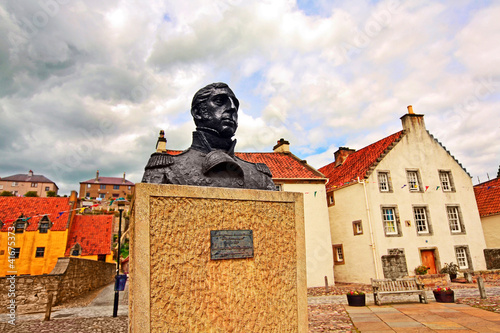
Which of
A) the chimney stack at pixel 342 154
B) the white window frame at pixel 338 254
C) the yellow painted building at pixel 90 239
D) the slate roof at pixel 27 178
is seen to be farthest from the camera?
the slate roof at pixel 27 178

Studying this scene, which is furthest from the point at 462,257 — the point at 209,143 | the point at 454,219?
the point at 209,143

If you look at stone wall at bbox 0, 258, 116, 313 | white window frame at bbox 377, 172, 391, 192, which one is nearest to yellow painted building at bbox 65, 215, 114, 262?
stone wall at bbox 0, 258, 116, 313

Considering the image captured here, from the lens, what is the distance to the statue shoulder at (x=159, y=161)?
3.29 metres

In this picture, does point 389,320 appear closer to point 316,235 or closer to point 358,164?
point 316,235

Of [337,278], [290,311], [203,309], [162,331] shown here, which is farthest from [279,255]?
[337,278]

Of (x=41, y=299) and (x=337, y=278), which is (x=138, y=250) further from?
(x=337, y=278)

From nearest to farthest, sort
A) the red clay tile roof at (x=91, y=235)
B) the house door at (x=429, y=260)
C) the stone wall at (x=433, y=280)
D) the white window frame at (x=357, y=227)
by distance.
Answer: the stone wall at (x=433, y=280)
the house door at (x=429, y=260)
the white window frame at (x=357, y=227)
the red clay tile roof at (x=91, y=235)

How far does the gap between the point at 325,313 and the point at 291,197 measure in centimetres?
694

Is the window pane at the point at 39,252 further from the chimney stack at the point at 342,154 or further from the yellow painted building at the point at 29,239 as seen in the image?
the chimney stack at the point at 342,154

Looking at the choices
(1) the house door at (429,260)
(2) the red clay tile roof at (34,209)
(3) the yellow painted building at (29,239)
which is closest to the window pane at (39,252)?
(3) the yellow painted building at (29,239)

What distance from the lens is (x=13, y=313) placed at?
11.4 meters

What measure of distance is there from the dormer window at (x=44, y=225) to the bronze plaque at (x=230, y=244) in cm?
2613

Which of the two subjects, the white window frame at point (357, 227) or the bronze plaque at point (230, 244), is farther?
the white window frame at point (357, 227)

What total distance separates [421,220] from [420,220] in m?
0.06
